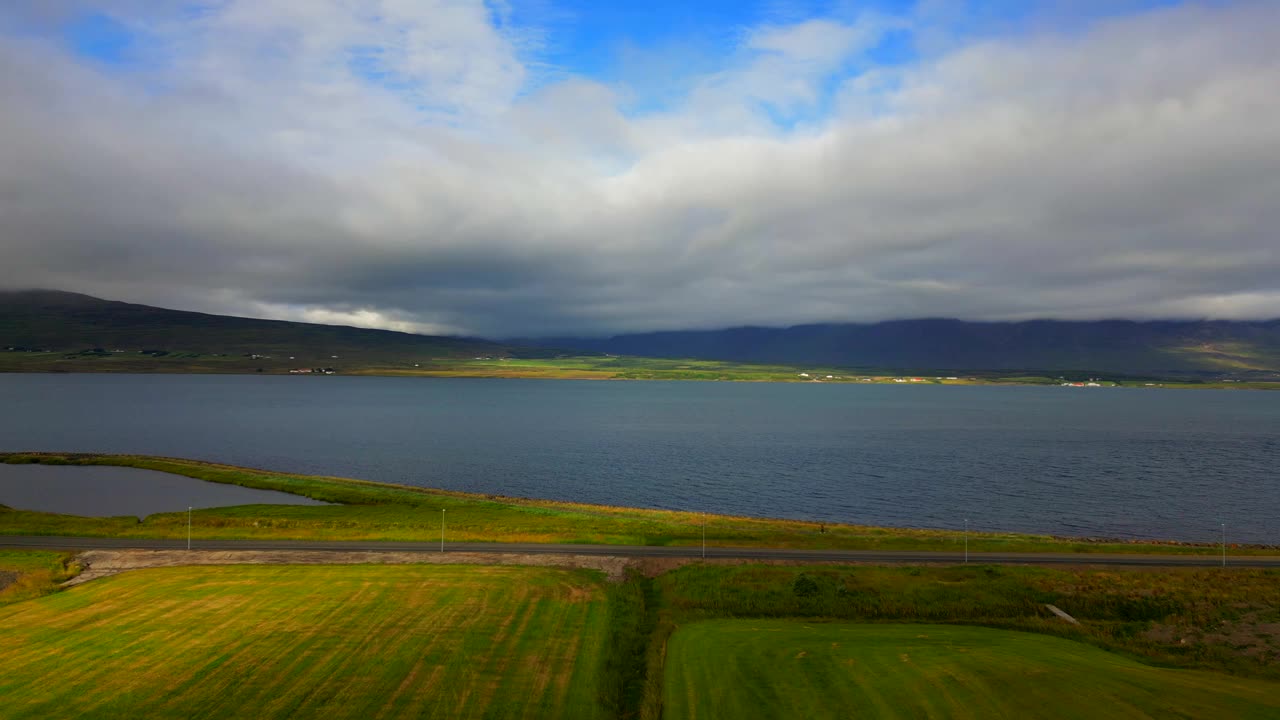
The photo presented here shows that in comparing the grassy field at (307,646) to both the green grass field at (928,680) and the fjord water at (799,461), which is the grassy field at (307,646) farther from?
the fjord water at (799,461)

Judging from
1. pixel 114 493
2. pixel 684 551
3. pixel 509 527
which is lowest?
pixel 114 493

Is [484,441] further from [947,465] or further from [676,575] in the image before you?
[676,575]

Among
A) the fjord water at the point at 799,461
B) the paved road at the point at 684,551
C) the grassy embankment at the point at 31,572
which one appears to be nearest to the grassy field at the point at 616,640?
the grassy embankment at the point at 31,572

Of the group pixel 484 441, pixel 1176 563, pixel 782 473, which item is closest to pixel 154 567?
pixel 1176 563

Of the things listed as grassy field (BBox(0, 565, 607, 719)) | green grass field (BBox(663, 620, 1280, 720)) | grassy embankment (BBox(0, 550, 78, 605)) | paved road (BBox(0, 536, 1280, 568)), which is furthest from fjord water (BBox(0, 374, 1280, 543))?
grassy embankment (BBox(0, 550, 78, 605))

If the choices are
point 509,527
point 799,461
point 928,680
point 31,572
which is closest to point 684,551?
point 509,527

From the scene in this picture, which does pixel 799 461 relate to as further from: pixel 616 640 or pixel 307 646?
pixel 307 646
